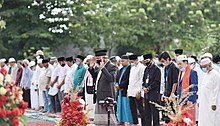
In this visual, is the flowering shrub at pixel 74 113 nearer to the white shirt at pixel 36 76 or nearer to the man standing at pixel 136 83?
the man standing at pixel 136 83

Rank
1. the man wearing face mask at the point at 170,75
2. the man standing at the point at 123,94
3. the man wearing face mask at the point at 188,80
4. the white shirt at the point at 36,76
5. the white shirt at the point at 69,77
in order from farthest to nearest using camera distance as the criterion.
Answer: the white shirt at the point at 36,76
the white shirt at the point at 69,77
the man standing at the point at 123,94
the man wearing face mask at the point at 170,75
the man wearing face mask at the point at 188,80

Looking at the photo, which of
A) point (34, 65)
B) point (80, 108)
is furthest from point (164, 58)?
point (34, 65)

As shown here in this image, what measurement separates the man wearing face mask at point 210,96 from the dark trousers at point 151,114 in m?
1.71

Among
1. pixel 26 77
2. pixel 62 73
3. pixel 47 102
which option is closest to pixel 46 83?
pixel 47 102

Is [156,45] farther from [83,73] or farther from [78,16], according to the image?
[83,73]

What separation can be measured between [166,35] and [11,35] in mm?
7698

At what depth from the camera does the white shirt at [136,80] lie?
37.5ft

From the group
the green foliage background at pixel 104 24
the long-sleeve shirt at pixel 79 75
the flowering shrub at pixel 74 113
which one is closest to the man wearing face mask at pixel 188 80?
the flowering shrub at pixel 74 113

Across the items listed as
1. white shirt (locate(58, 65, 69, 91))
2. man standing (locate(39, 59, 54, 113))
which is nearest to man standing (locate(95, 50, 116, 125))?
white shirt (locate(58, 65, 69, 91))

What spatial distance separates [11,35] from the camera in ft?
83.1

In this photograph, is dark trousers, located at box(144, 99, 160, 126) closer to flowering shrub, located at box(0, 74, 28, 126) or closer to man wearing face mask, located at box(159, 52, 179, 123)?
man wearing face mask, located at box(159, 52, 179, 123)

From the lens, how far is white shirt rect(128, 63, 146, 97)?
1143 cm

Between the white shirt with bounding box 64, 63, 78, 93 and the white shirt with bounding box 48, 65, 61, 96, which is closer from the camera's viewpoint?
the white shirt with bounding box 64, 63, 78, 93

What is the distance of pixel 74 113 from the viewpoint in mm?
8586
